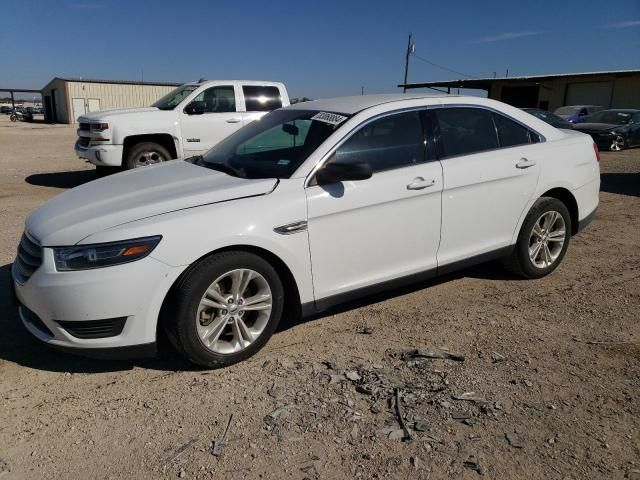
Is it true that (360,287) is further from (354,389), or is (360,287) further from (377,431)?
(377,431)

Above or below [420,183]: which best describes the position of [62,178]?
below

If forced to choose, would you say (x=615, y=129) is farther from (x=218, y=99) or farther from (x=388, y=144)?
(x=388, y=144)

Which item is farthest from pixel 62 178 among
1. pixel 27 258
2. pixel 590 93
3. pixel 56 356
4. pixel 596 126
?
pixel 590 93

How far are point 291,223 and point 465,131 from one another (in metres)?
1.80

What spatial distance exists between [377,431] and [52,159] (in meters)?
15.0

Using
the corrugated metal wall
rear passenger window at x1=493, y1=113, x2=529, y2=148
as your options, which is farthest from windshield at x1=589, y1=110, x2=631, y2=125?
the corrugated metal wall

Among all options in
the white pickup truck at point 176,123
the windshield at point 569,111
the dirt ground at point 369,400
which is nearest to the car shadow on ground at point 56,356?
the dirt ground at point 369,400

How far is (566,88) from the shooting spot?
3222 centimetres

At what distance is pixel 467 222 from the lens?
13.8ft

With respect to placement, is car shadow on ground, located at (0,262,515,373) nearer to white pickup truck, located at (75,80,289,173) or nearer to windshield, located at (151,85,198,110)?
white pickup truck, located at (75,80,289,173)

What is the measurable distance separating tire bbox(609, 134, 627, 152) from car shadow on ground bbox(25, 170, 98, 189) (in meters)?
15.6

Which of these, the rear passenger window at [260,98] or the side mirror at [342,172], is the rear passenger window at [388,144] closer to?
the side mirror at [342,172]

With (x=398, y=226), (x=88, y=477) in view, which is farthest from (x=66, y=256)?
(x=398, y=226)

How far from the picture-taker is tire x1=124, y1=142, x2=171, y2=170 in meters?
9.38
